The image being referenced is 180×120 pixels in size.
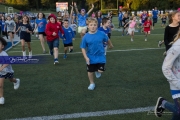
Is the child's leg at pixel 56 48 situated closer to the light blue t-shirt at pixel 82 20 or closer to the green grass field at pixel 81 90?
the green grass field at pixel 81 90

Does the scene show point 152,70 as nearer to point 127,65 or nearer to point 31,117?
point 127,65

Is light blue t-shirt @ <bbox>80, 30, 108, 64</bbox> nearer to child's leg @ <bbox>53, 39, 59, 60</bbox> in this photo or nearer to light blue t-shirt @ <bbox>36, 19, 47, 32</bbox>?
child's leg @ <bbox>53, 39, 59, 60</bbox>

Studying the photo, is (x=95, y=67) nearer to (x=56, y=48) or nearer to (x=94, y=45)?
(x=94, y=45)

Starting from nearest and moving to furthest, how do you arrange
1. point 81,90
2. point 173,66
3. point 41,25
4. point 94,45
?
point 173,66 → point 94,45 → point 81,90 → point 41,25

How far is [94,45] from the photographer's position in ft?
20.2

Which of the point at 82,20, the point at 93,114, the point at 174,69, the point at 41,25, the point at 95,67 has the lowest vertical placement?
the point at 93,114

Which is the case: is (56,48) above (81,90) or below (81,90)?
above

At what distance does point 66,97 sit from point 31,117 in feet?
4.02

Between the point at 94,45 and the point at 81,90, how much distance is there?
1066 millimetres

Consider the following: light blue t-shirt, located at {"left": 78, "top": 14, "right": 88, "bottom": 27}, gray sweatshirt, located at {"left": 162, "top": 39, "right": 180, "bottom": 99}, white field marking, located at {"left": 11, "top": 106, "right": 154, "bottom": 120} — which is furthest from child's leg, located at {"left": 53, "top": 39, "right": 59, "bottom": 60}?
gray sweatshirt, located at {"left": 162, "top": 39, "right": 180, "bottom": 99}

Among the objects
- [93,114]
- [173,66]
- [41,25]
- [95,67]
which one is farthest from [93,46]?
[41,25]

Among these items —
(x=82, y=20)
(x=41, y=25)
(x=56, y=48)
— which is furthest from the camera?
(x=82, y=20)

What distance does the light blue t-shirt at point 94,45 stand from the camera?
616cm

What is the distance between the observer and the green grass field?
5.10 metres
